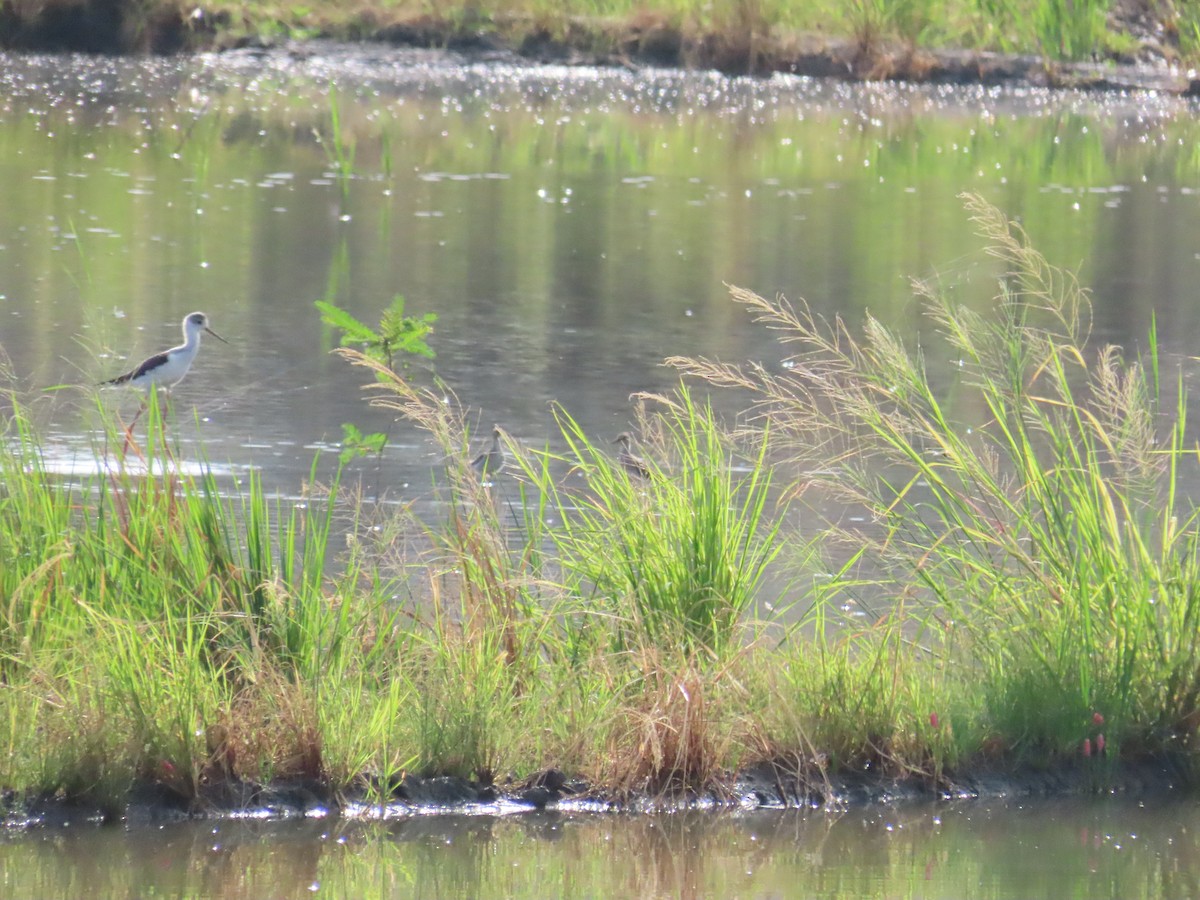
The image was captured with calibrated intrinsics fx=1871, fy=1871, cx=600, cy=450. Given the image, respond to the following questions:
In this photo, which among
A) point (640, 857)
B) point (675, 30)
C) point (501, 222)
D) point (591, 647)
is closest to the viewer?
point (640, 857)

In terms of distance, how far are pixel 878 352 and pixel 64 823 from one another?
8.67ft

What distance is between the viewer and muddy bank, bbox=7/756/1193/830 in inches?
188

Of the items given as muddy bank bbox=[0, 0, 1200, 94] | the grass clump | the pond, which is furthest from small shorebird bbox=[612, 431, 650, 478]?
muddy bank bbox=[0, 0, 1200, 94]

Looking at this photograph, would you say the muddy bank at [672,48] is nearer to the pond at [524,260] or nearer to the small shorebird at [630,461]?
the pond at [524,260]

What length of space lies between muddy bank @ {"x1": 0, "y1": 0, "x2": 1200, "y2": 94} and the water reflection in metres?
31.1

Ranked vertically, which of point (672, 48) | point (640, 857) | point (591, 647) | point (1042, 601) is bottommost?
point (640, 857)

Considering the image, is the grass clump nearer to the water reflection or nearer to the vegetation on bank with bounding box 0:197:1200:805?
the vegetation on bank with bounding box 0:197:1200:805

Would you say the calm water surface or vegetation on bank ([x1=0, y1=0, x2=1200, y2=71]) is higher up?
vegetation on bank ([x1=0, y1=0, x2=1200, y2=71])

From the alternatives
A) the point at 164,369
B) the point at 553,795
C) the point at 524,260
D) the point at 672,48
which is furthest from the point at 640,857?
the point at 672,48

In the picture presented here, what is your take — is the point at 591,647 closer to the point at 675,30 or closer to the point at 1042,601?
the point at 1042,601

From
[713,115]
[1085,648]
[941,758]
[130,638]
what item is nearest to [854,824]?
[941,758]

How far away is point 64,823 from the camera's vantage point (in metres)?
4.71

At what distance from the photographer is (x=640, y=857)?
4.78 m

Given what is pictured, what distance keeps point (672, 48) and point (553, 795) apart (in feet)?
104
